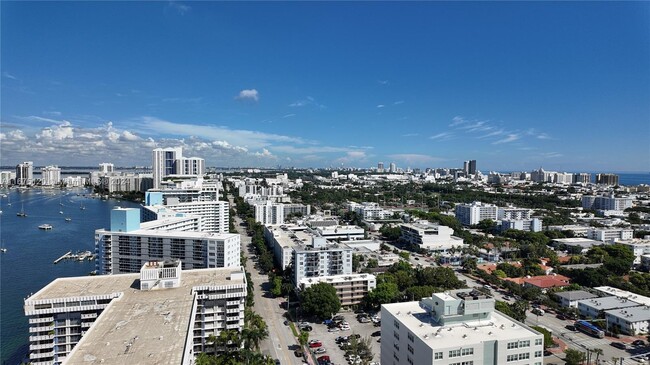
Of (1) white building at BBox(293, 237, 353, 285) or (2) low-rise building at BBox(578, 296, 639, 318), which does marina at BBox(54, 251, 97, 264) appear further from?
(2) low-rise building at BBox(578, 296, 639, 318)

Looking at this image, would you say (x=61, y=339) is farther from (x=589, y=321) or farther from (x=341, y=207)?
(x=341, y=207)

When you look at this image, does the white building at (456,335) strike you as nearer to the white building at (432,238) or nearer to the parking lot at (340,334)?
the parking lot at (340,334)

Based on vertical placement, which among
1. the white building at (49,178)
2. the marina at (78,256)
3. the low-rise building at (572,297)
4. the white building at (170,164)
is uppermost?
the white building at (170,164)

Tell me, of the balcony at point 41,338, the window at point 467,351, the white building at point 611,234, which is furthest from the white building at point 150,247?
the white building at point 611,234

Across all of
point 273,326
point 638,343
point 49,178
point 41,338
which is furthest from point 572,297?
point 49,178

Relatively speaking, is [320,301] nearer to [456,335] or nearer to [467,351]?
[456,335]
